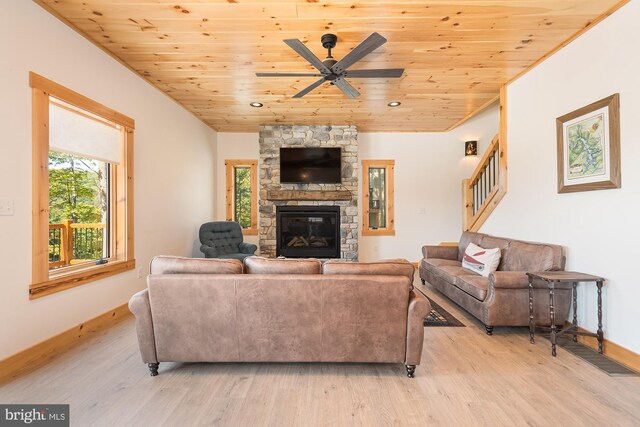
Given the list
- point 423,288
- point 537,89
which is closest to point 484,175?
point 537,89

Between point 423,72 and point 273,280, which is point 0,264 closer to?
point 273,280

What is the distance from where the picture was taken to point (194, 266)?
Answer: 216 cm

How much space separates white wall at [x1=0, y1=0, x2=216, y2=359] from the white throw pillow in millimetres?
4192

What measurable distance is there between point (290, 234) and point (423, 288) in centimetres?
264

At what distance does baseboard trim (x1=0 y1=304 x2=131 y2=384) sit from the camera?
2133 mm

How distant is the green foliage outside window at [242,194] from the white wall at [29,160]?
1655mm

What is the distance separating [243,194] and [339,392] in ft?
16.5

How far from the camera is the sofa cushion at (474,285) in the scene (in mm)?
3012

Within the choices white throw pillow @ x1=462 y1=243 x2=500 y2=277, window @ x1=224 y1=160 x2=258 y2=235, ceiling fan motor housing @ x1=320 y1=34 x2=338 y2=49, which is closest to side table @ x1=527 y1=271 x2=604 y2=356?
white throw pillow @ x1=462 y1=243 x2=500 y2=277

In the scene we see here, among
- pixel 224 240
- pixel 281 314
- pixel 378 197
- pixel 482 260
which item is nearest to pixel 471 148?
pixel 378 197

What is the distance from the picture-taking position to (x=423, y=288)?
4.64m

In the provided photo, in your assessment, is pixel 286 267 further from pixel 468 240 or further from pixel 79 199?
pixel 468 240

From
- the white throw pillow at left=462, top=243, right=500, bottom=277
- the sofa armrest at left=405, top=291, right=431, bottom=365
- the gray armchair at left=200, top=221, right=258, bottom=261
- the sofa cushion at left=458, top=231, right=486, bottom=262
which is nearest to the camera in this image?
the sofa armrest at left=405, top=291, right=431, bottom=365

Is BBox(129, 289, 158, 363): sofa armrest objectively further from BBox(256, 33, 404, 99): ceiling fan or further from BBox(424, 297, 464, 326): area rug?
BBox(424, 297, 464, 326): area rug
